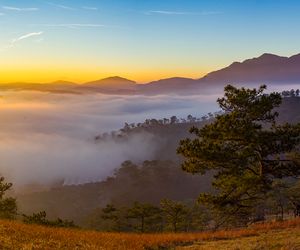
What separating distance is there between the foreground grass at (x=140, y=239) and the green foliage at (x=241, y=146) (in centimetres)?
460

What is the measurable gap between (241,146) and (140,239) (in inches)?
488

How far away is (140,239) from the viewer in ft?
Result: 79.2

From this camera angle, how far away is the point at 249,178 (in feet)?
103

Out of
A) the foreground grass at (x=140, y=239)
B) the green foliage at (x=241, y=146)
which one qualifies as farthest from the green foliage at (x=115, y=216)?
the foreground grass at (x=140, y=239)

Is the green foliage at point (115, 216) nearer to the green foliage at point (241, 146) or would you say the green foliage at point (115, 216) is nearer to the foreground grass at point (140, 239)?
the green foliage at point (241, 146)

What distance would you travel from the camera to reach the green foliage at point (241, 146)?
103 ft

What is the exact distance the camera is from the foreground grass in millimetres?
17891

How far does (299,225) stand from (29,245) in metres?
18.3

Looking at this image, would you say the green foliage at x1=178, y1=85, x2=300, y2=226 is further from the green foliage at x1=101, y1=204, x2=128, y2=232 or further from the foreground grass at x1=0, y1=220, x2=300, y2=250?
the green foliage at x1=101, y1=204, x2=128, y2=232

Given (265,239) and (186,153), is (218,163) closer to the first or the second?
(186,153)

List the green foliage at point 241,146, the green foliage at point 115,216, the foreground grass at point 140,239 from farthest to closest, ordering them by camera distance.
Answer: the green foliage at point 115,216
the green foliage at point 241,146
the foreground grass at point 140,239

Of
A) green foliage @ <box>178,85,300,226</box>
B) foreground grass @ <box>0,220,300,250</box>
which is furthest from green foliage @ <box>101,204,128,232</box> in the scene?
foreground grass @ <box>0,220,300,250</box>

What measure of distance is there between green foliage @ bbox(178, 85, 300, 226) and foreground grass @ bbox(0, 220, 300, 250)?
15.1ft

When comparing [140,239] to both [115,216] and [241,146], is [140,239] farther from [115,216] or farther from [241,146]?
[115,216]
